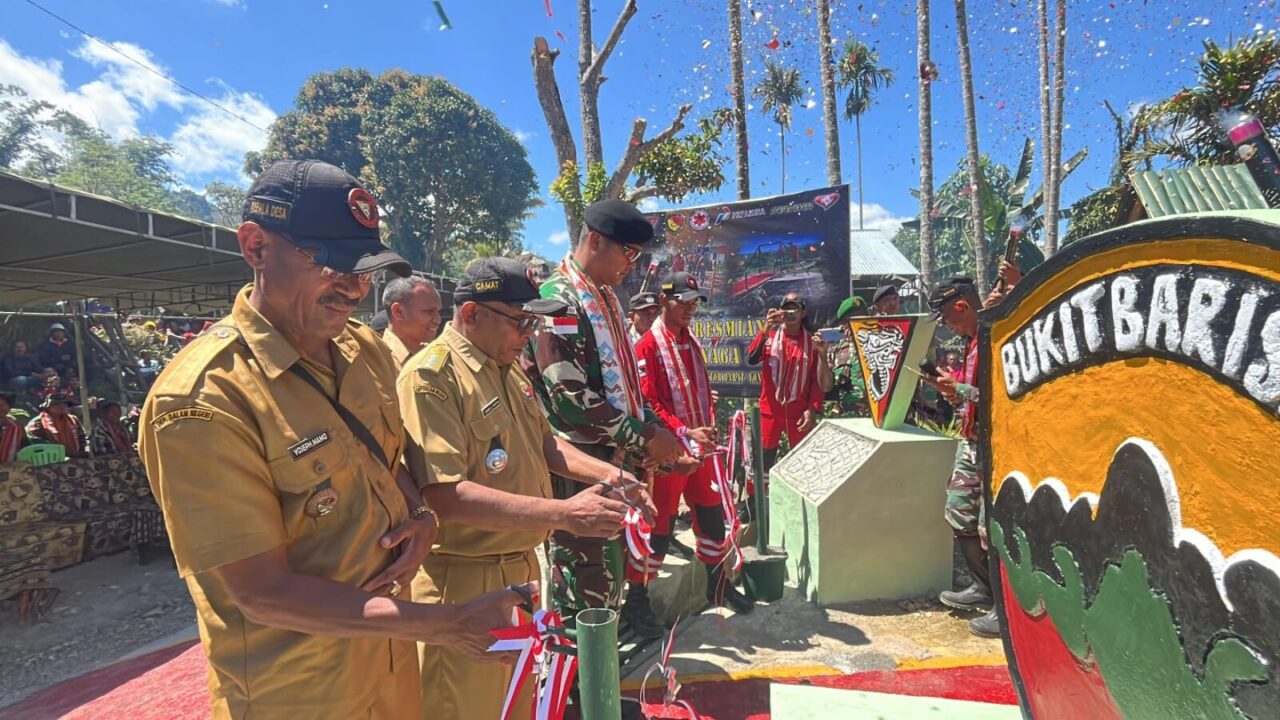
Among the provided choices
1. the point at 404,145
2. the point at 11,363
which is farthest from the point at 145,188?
the point at 11,363

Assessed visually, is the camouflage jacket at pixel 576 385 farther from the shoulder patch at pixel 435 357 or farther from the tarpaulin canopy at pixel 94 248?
the tarpaulin canopy at pixel 94 248

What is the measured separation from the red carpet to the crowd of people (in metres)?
1.42

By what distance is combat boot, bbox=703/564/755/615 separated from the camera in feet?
12.8

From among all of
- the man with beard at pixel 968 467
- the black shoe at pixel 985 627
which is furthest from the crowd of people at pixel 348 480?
the black shoe at pixel 985 627

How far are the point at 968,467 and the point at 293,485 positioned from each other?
3504 millimetres

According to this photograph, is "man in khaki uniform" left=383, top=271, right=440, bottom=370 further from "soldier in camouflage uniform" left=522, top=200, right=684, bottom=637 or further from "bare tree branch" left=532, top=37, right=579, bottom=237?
"bare tree branch" left=532, top=37, right=579, bottom=237

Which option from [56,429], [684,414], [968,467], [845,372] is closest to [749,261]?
[845,372]

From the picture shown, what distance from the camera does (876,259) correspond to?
22.8m

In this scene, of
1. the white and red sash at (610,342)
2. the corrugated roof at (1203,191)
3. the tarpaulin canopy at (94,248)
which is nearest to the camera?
the corrugated roof at (1203,191)

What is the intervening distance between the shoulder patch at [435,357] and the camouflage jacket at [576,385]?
0.85m

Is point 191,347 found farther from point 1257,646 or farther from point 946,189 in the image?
point 946,189

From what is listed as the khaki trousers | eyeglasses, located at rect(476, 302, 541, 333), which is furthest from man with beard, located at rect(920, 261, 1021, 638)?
the khaki trousers

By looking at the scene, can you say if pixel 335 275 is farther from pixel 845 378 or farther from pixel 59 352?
pixel 59 352

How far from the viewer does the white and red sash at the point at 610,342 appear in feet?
9.45
